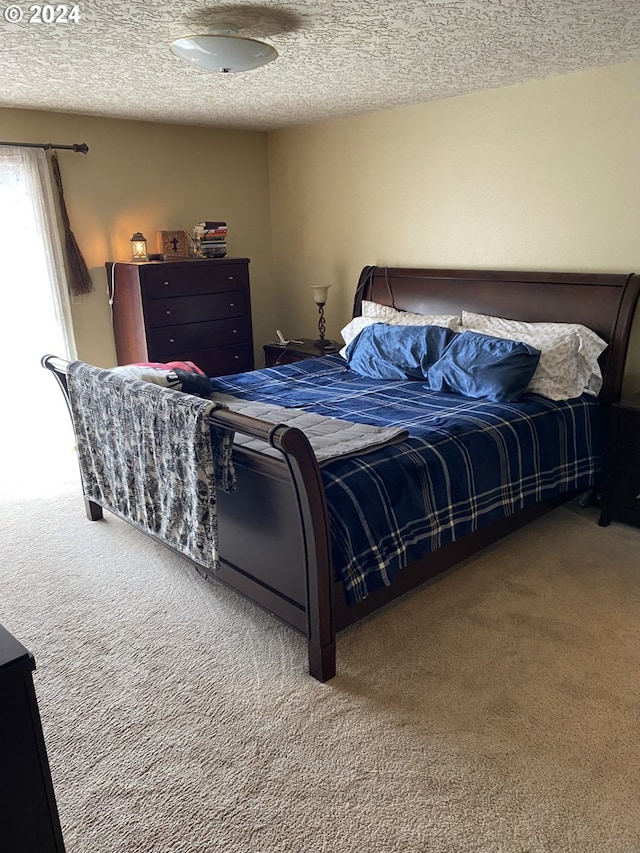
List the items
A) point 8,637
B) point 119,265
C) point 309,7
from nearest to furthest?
point 8,637 → point 309,7 → point 119,265

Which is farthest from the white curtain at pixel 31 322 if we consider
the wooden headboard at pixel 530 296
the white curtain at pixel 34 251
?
the wooden headboard at pixel 530 296

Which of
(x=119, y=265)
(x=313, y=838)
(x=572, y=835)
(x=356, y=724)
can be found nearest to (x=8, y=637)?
(x=313, y=838)

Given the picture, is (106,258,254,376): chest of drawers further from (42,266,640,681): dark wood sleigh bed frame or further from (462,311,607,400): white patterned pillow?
(462,311,607,400): white patterned pillow

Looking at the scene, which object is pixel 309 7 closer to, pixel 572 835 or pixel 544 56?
pixel 544 56

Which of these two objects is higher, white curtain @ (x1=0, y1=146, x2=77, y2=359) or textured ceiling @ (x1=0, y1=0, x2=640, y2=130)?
textured ceiling @ (x1=0, y1=0, x2=640, y2=130)

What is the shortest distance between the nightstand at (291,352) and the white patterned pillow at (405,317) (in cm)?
43

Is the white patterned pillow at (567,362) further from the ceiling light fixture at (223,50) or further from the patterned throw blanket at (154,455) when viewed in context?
the ceiling light fixture at (223,50)

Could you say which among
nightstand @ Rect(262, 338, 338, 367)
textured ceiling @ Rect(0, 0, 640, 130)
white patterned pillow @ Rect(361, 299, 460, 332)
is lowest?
nightstand @ Rect(262, 338, 338, 367)

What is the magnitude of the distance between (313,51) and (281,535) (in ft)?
6.47

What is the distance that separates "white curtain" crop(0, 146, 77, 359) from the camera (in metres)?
3.91

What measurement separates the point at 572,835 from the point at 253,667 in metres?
1.08

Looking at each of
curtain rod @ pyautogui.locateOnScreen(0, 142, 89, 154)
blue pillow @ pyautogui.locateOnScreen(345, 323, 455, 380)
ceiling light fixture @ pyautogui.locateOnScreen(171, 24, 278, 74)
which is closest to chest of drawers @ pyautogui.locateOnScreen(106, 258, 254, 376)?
curtain rod @ pyautogui.locateOnScreen(0, 142, 89, 154)

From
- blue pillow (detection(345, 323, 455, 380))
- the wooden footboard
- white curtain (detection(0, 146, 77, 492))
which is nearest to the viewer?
the wooden footboard

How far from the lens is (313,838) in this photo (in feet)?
5.31
